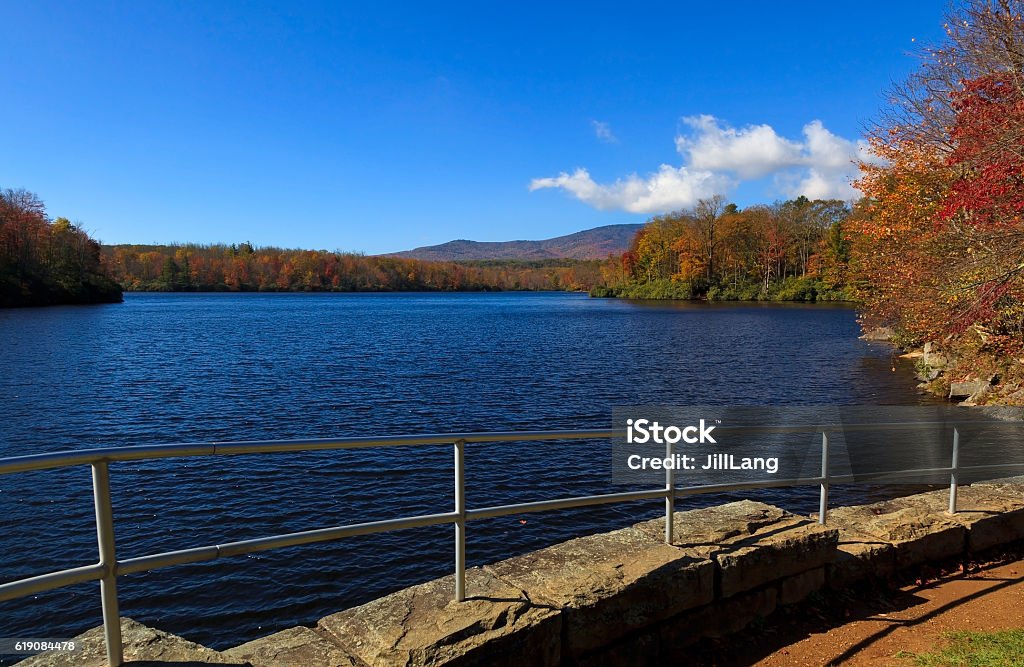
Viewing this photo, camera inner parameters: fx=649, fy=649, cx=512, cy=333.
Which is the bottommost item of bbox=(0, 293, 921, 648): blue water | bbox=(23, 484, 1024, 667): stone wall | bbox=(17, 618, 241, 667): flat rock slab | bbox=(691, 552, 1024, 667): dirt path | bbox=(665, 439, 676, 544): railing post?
bbox=(0, 293, 921, 648): blue water

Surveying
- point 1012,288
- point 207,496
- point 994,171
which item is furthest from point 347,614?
point 1012,288

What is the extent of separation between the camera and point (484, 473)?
14.0 meters

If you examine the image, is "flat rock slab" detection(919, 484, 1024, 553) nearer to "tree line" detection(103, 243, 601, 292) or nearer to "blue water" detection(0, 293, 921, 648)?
"blue water" detection(0, 293, 921, 648)

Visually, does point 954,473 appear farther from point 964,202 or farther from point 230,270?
point 230,270

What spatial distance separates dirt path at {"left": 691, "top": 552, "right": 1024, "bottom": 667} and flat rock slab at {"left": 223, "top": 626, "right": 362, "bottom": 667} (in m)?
2.55

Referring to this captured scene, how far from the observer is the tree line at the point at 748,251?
95.8 metres

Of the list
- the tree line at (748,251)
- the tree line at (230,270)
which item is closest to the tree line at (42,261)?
the tree line at (230,270)

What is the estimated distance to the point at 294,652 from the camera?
3521 millimetres

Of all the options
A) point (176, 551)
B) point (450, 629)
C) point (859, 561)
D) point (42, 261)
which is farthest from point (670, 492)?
point (42, 261)

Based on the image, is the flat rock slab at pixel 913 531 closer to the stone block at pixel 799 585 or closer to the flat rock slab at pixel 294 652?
the stone block at pixel 799 585

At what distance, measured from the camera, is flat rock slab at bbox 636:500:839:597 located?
16.1 feet

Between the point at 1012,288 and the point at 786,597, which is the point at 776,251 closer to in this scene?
the point at 1012,288

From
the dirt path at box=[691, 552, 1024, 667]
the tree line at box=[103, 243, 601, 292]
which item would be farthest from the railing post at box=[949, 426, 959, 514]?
the tree line at box=[103, 243, 601, 292]

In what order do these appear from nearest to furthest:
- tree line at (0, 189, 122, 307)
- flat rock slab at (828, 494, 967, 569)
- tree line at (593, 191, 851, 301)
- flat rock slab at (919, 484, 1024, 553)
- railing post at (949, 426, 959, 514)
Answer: flat rock slab at (828, 494, 967, 569)
railing post at (949, 426, 959, 514)
flat rock slab at (919, 484, 1024, 553)
tree line at (0, 189, 122, 307)
tree line at (593, 191, 851, 301)
